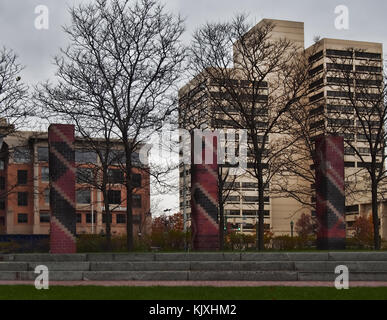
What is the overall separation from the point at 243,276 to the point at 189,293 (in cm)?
368

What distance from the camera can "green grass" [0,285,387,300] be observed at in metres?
12.4

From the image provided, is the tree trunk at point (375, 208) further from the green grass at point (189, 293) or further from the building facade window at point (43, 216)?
the building facade window at point (43, 216)

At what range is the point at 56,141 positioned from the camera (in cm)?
2361

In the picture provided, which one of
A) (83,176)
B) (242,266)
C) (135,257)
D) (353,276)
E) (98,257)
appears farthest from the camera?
(83,176)

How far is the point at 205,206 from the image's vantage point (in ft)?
82.0

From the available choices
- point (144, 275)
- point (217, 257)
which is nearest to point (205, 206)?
point (217, 257)

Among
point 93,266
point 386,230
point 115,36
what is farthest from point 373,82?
point 386,230

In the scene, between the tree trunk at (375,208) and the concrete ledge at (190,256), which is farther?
the tree trunk at (375,208)

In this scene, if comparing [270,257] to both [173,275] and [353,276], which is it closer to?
[353,276]

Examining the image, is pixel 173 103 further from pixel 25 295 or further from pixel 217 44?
pixel 25 295

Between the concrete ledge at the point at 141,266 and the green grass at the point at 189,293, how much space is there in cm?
349

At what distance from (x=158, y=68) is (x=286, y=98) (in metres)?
6.57

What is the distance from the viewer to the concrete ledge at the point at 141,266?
1773 cm

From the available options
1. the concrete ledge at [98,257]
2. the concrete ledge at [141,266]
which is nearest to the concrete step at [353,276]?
the concrete ledge at [141,266]
